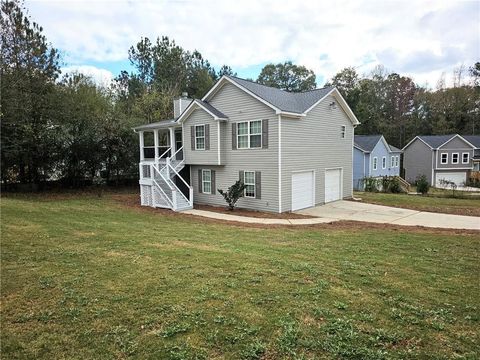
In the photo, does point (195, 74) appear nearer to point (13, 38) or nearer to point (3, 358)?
point (13, 38)

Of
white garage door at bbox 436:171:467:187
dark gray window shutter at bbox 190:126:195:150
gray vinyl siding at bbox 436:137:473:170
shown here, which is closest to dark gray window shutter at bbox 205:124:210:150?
dark gray window shutter at bbox 190:126:195:150

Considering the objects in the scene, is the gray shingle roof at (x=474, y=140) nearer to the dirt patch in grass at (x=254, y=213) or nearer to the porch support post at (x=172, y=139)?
the dirt patch in grass at (x=254, y=213)

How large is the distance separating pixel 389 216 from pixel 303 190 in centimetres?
444

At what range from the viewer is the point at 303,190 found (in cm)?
1661

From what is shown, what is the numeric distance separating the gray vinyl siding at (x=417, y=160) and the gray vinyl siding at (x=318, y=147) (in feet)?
77.7

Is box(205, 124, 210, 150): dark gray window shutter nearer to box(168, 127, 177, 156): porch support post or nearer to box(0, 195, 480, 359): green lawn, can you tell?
box(168, 127, 177, 156): porch support post

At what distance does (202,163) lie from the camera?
17656mm

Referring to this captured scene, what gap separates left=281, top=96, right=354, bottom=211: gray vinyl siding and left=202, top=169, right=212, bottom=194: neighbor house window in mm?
4756

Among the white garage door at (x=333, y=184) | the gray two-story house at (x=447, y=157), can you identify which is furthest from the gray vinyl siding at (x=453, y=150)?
the white garage door at (x=333, y=184)

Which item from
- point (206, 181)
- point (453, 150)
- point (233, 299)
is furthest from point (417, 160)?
point (233, 299)

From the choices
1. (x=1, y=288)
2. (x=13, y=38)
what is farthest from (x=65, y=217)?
(x=13, y=38)

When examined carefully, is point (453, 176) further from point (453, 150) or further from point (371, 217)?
point (371, 217)

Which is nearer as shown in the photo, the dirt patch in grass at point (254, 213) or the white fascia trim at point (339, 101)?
the dirt patch in grass at point (254, 213)

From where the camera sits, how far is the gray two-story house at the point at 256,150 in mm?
15219
